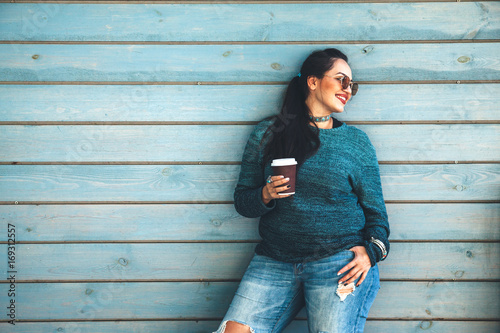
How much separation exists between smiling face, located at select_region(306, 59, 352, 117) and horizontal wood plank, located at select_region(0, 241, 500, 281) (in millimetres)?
726

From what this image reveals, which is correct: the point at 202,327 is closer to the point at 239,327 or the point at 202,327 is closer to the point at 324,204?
the point at 239,327

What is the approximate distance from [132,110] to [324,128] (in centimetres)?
89

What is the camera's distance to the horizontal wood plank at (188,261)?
186cm

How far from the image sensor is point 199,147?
1.84 m

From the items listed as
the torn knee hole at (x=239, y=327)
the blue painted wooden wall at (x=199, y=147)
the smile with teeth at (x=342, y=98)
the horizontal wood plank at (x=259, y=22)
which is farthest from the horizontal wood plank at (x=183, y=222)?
the horizontal wood plank at (x=259, y=22)

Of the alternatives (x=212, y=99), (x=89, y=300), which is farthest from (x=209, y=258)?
(x=212, y=99)

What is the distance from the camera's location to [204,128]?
6.02ft

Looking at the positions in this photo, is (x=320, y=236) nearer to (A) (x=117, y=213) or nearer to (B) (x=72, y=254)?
(A) (x=117, y=213)

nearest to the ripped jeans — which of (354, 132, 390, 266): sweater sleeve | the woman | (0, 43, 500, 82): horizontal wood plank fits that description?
the woman

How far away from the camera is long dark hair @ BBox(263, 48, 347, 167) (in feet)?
5.13

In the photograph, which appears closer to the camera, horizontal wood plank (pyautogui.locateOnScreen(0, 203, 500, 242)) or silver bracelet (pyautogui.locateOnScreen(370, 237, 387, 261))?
silver bracelet (pyautogui.locateOnScreen(370, 237, 387, 261))

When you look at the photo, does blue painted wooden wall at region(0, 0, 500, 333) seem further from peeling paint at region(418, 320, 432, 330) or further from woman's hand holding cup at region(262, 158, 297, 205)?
woman's hand holding cup at region(262, 158, 297, 205)

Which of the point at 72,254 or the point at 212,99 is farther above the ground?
the point at 212,99

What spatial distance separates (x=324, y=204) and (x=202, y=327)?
895 mm
